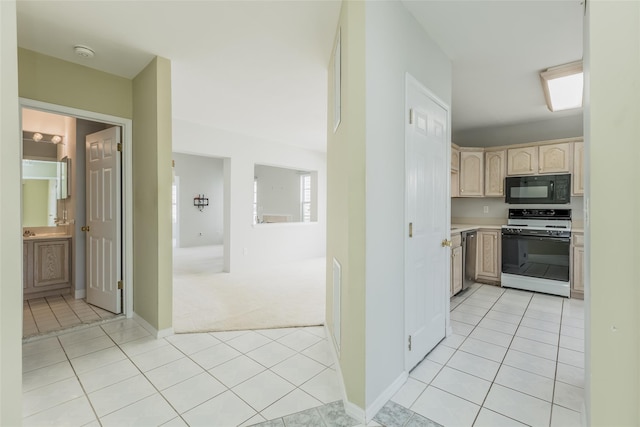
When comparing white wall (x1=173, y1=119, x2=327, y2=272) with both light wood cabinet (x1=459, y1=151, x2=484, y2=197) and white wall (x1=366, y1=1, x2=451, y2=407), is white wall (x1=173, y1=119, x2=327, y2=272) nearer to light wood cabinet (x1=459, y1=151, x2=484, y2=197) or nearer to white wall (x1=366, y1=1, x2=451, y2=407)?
light wood cabinet (x1=459, y1=151, x2=484, y2=197)

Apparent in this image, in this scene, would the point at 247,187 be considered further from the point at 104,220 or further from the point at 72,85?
the point at 72,85

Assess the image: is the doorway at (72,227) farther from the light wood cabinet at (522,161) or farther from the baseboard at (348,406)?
the light wood cabinet at (522,161)

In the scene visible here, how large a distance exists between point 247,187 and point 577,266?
5302 millimetres

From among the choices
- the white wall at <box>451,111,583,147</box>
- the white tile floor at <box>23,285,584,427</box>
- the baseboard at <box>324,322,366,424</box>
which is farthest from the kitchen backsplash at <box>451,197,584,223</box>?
the baseboard at <box>324,322,366,424</box>

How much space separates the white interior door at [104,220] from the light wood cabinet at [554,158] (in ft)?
18.4

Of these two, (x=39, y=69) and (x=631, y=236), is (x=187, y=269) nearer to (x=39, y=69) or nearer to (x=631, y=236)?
(x=39, y=69)

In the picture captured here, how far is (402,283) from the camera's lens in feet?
6.51

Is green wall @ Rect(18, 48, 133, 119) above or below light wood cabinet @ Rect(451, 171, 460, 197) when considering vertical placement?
above

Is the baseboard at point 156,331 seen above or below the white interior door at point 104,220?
below

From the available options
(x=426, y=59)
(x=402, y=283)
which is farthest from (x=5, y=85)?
(x=426, y=59)

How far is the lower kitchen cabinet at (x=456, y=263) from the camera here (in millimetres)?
3564

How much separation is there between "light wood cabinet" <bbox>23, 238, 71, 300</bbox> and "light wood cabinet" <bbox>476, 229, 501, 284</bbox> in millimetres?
6075

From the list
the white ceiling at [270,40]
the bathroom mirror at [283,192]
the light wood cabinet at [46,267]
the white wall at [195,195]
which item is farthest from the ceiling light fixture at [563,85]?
the white wall at [195,195]

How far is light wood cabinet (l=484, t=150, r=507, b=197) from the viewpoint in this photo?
4.63 metres
